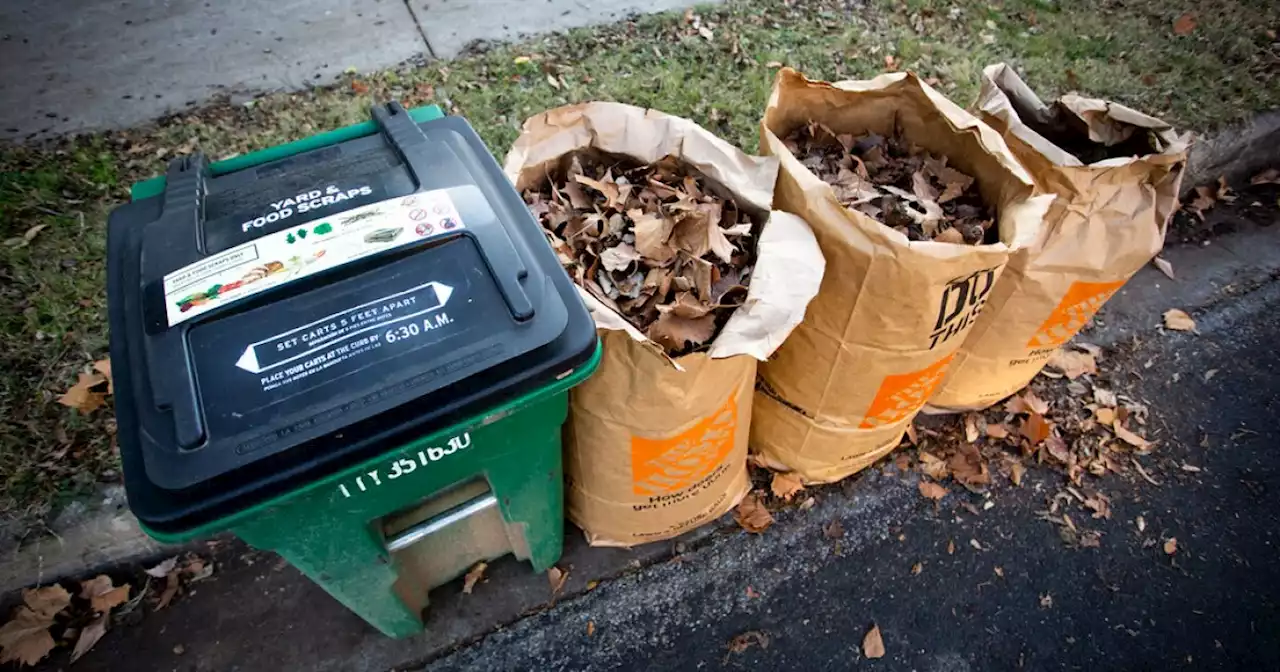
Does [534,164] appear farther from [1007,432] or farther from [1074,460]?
[1074,460]

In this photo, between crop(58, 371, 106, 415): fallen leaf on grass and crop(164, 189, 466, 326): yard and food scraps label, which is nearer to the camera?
crop(164, 189, 466, 326): yard and food scraps label

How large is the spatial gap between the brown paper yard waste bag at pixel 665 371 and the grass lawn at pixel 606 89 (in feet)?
3.78

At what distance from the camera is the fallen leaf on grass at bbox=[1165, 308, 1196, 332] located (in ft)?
8.95

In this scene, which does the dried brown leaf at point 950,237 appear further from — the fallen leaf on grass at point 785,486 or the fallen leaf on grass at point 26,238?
the fallen leaf on grass at point 26,238

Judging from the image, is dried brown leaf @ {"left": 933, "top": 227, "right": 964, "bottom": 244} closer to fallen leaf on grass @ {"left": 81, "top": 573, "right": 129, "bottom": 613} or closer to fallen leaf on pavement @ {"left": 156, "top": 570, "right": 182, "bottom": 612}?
fallen leaf on pavement @ {"left": 156, "top": 570, "right": 182, "bottom": 612}

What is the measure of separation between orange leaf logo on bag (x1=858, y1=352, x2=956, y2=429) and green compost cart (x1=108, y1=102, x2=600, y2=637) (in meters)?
0.93

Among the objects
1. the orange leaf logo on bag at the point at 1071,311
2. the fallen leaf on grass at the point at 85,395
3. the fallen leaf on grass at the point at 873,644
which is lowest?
the fallen leaf on grass at the point at 873,644

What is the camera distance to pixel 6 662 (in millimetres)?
1813

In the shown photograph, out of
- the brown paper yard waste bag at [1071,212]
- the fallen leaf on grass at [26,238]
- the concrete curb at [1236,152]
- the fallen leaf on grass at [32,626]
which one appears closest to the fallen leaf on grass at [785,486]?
the brown paper yard waste bag at [1071,212]

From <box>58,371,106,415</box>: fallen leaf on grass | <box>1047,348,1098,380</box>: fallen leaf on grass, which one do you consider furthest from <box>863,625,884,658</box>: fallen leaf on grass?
<box>58,371,106,415</box>: fallen leaf on grass

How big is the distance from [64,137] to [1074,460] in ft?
13.3

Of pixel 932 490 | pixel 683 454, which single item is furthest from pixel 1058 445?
pixel 683 454

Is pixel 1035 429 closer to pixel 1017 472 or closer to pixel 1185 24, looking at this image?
pixel 1017 472

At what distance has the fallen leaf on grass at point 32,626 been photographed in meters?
1.82
